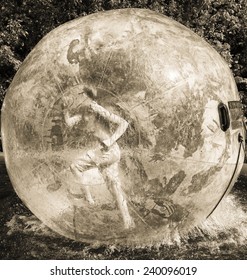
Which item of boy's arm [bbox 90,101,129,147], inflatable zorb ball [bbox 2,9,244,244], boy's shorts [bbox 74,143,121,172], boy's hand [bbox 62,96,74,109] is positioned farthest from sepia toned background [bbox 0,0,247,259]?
boy's hand [bbox 62,96,74,109]

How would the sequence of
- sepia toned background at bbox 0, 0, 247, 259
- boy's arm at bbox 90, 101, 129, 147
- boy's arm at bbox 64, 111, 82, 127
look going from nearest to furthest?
boy's arm at bbox 90, 101, 129, 147 → boy's arm at bbox 64, 111, 82, 127 → sepia toned background at bbox 0, 0, 247, 259

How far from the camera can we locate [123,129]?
12.8 feet

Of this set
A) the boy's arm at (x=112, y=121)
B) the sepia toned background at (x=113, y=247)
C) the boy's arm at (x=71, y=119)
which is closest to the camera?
the boy's arm at (x=112, y=121)

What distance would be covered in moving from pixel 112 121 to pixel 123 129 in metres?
0.12

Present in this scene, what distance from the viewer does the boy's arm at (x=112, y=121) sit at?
3.90m

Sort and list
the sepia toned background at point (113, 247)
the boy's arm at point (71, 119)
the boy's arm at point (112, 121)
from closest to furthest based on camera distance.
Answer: the boy's arm at point (112, 121) → the boy's arm at point (71, 119) → the sepia toned background at point (113, 247)

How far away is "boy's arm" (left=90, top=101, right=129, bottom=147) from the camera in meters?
3.90

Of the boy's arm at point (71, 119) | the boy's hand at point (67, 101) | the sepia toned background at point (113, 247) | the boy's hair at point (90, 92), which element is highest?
the boy's hair at point (90, 92)

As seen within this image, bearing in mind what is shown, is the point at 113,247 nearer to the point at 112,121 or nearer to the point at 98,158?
the point at 98,158

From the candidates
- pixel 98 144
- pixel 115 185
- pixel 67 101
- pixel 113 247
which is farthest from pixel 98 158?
pixel 113 247

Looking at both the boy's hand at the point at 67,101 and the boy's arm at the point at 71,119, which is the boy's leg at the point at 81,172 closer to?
the boy's arm at the point at 71,119

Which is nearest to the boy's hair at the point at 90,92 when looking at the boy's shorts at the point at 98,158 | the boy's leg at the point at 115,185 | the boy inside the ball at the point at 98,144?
the boy inside the ball at the point at 98,144

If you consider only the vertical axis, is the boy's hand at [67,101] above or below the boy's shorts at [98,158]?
above

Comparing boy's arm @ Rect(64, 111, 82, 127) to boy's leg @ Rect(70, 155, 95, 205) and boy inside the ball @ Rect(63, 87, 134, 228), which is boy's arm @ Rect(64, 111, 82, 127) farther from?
boy's leg @ Rect(70, 155, 95, 205)
